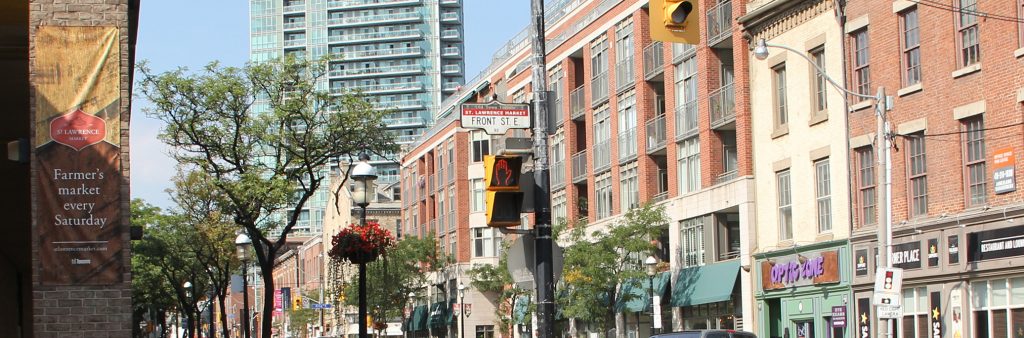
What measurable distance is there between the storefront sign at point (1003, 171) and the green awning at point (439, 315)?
178 feet

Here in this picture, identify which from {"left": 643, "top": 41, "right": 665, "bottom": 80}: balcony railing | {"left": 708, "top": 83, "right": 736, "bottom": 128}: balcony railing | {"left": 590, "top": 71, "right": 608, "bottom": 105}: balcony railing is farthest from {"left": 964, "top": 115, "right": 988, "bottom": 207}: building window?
{"left": 590, "top": 71, "right": 608, "bottom": 105}: balcony railing

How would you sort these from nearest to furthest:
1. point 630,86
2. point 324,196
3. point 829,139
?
point 829,139 < point 630,86 < point 324,196

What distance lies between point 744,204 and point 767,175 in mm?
1689

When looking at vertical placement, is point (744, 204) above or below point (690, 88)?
below

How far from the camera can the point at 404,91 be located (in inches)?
7682

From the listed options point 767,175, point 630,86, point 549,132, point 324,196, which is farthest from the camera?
point 324,196

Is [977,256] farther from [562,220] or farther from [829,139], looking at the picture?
[562,220]

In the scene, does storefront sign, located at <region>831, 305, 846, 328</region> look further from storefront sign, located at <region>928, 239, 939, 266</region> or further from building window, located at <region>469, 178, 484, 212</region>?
building window, located at <region>469, 178, 484, 212</region>

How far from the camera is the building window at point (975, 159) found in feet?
102

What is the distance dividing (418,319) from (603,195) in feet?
117

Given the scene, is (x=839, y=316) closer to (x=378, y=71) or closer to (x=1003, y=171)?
(x=1003, y=171)

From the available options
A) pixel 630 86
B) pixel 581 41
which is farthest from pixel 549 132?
pixel 581 41

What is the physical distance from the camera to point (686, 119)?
48719mm

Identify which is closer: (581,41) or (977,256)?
(977,256)
